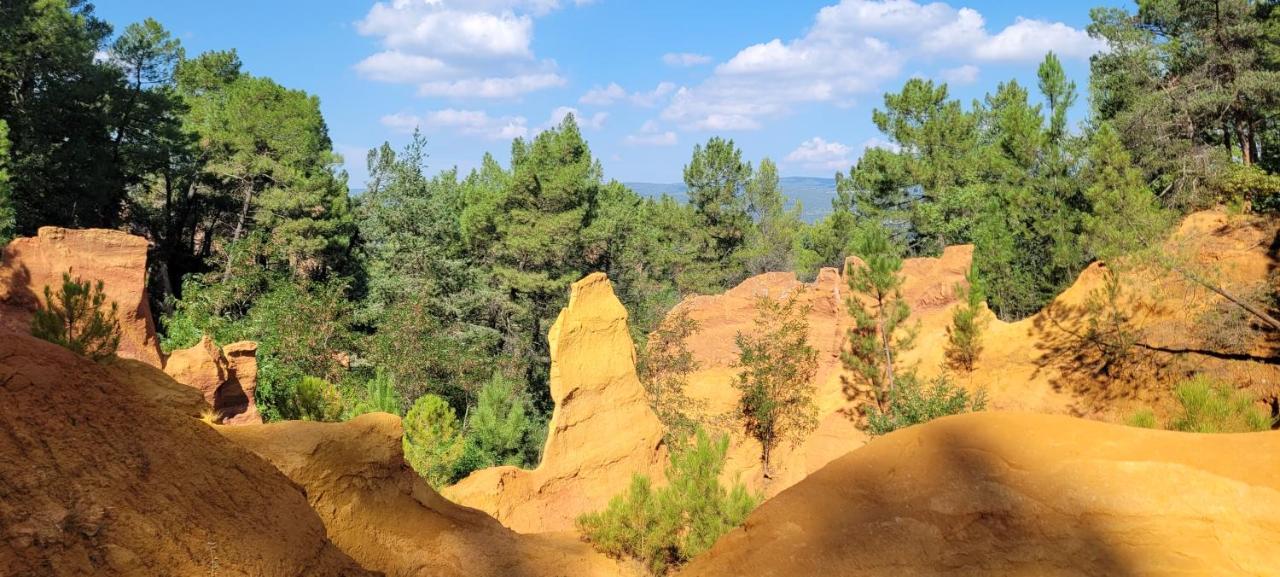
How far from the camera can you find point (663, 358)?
2844 centimetres

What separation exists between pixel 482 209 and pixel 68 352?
27788mm

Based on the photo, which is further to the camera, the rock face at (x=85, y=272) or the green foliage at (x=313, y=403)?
the green foliage at (x=313, y=403)

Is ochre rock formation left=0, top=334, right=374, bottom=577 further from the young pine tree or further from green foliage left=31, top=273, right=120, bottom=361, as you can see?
the young pine tree

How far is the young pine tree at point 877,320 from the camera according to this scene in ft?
66.5

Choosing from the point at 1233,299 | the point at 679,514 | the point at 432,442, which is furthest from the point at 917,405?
the point at 432,442

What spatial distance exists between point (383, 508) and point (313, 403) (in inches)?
364

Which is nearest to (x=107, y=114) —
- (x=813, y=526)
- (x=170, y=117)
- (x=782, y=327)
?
(x=170, y=117)

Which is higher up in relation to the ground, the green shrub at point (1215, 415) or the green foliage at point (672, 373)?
the green shrub at point (1215, 415)

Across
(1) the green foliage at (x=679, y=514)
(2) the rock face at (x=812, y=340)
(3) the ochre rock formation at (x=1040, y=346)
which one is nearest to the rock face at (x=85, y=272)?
(1) the green foliage at (x=679, y=514)

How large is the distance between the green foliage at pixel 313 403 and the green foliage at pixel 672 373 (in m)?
9.64

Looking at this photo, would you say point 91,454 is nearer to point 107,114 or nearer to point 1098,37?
point 107,114

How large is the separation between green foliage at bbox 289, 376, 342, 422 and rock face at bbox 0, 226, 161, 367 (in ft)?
9.75

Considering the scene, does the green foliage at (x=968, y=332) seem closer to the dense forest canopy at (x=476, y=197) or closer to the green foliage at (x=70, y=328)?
the dense forest canopy at (x=476, y=197)

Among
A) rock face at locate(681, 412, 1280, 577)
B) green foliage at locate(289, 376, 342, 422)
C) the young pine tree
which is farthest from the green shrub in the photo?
green foliage at locate(289, 376, 342, 422)
